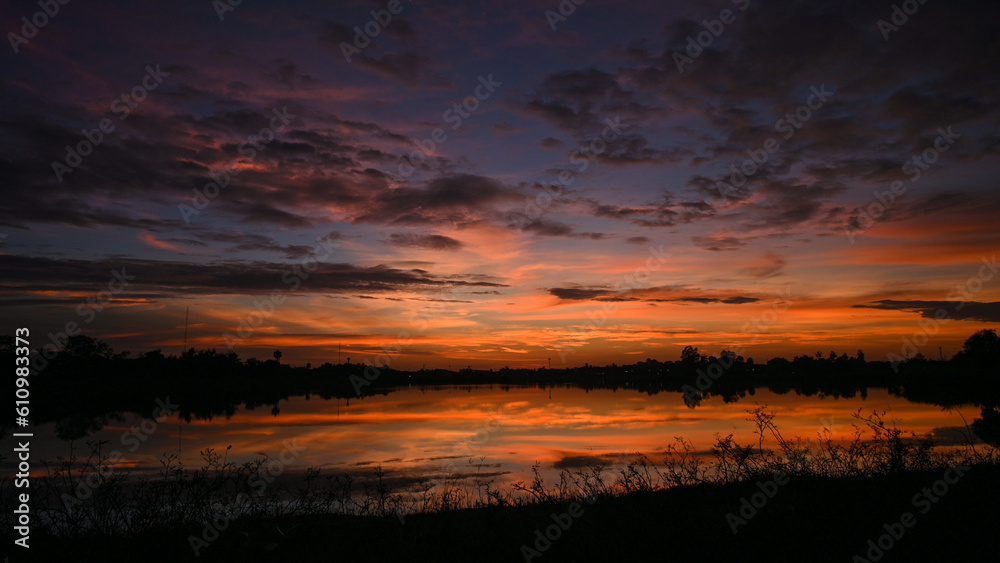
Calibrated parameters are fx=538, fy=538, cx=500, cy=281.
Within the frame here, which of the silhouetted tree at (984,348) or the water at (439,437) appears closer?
the water at (439,437)

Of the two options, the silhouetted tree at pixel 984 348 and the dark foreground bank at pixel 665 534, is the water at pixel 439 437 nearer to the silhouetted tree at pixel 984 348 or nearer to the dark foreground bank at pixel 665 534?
the dark foreground bank at pixel 665 534

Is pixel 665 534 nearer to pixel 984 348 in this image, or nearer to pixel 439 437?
pixel 439 437

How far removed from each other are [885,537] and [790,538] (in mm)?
1256

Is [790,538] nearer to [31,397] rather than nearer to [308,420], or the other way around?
[308,420]

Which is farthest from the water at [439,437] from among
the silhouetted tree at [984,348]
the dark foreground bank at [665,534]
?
the silhouetted tree at [984,348]

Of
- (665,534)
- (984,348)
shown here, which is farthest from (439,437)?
(984,348)

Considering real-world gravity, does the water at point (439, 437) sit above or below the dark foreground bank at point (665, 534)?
below

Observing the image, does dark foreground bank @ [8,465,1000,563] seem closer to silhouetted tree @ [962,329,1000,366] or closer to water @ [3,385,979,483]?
water @ [3,385,979,483]

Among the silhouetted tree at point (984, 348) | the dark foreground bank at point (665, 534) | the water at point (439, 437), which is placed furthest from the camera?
the silhouetted tree at point (984, 348)

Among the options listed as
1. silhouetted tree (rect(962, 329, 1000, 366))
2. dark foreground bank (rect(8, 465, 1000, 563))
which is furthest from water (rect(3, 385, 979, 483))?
silhouetted tree (rect(962, 329, 1000, 366))

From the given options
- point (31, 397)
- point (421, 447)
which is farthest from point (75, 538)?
point (31, 397)

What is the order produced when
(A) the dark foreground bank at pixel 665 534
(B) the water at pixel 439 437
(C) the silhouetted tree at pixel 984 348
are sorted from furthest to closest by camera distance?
(C) the silhouetted tree at pixel 984 348, (B) the water at pixel 439 437, (A) the dark foreground bank at pixel 665 534

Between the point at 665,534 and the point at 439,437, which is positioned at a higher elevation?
the point at 665,534

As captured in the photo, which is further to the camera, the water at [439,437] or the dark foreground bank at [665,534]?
the water at [439,437]
